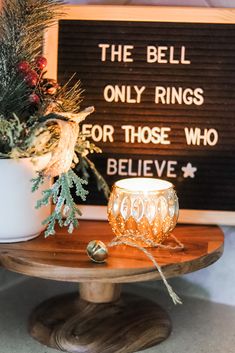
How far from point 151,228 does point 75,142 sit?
14cm

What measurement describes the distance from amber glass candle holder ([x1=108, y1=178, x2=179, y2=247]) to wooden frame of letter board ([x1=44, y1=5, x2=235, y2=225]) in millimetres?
110

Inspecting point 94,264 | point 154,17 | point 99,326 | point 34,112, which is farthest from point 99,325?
point 154,17

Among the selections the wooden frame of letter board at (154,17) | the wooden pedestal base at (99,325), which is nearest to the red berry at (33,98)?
the wooden frame of letter board at (154,17)

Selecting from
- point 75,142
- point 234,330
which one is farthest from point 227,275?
point 75,142

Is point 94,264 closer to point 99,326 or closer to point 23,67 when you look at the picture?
point 99,326

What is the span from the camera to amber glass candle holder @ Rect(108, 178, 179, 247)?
2.76 ft

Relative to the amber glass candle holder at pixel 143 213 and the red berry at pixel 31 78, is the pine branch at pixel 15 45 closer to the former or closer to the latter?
the red berry at pixel 31 78

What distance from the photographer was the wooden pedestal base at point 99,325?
0.84 meters

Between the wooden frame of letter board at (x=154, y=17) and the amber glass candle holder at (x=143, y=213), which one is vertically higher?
the wooden frame of letter board at (x=154, y=17)

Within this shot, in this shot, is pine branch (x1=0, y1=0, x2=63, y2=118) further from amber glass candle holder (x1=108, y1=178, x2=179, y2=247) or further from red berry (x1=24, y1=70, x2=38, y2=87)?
amber glass candle holder (x1=108, y1=178, x2=179, y2=247)

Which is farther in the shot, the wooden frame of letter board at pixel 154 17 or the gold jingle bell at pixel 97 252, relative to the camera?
the wooden frame of letter board at pixel 154 17

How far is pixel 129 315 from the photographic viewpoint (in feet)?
2.95

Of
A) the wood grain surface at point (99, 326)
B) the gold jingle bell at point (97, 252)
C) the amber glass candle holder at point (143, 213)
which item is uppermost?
the amber glass candle holder at point (143, 213)

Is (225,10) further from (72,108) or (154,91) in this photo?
Result: (72,108)
